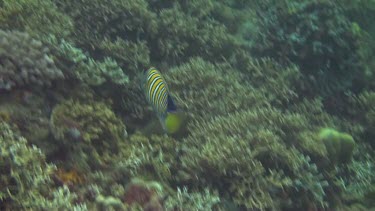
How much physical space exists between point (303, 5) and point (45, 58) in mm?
4898

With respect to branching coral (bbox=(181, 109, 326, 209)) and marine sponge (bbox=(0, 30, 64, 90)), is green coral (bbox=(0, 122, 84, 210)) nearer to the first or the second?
marine sponge (bbox=(0, 30, 64, 90))

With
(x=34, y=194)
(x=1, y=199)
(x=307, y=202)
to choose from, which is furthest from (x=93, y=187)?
(x=307, y=202)

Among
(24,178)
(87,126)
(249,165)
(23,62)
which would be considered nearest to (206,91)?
(249,165)

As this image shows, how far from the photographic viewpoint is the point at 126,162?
153 inches

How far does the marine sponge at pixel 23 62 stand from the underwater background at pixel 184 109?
13mm

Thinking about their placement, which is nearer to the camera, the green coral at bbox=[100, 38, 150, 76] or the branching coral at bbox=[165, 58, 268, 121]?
the branching coral at bbox=[165, 58, 268, 121]

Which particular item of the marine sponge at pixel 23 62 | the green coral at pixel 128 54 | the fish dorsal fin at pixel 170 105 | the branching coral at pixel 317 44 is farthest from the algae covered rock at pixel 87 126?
the branching coral at pixel 317 44

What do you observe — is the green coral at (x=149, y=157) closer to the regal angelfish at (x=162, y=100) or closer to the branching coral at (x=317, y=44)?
the regal angelfish at (x=162, y=100)

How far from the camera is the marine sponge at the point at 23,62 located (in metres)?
3.93

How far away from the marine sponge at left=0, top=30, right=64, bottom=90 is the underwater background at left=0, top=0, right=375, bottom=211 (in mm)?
13

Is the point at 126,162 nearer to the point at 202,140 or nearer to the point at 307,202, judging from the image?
the point at 202,140

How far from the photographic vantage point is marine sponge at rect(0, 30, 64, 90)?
12.9ft

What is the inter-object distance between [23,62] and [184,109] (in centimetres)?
201

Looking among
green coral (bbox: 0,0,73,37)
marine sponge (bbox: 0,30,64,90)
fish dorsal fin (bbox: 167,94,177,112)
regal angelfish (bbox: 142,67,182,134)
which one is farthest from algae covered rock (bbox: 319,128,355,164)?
green coral (bbox: 0,0,73,37)
